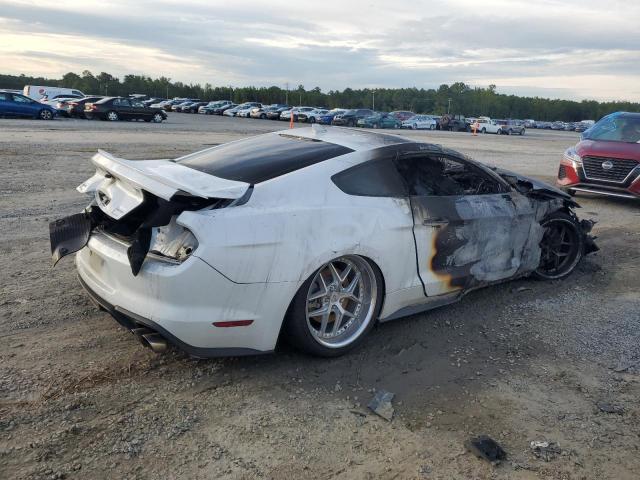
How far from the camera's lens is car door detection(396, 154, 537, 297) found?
14.4 feet

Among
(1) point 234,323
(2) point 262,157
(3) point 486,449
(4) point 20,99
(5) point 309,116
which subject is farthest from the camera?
(5) point 309,116

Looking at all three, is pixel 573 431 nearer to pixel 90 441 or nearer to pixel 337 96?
pixel 90 441

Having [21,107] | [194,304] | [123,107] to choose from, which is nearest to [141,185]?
[194,304]

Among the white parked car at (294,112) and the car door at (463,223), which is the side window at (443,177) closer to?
the car door at (463,223)

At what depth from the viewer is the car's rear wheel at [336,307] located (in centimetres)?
370

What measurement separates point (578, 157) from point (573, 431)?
28.2 ft

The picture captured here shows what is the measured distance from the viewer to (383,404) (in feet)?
11.3

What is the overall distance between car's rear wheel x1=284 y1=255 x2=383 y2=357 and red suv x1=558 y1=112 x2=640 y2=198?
309 inches

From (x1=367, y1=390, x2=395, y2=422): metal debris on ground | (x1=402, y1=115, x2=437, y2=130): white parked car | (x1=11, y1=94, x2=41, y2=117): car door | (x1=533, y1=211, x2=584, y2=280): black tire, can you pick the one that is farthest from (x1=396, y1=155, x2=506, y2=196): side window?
(x1=402, y1=115, x2=437, y2=130): white parked car

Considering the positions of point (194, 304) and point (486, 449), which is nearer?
point (486, 449)

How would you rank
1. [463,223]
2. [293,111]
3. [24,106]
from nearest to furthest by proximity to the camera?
[463,223]
[24,106]
[293,111]

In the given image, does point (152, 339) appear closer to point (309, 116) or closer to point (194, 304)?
point (194, 304)

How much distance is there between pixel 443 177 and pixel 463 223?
0.43 metres

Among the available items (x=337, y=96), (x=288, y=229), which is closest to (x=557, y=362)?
(x=288, y=229)
